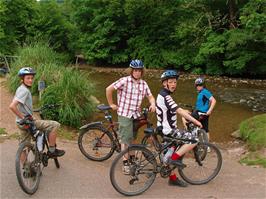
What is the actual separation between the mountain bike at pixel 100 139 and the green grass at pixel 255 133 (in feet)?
11.1

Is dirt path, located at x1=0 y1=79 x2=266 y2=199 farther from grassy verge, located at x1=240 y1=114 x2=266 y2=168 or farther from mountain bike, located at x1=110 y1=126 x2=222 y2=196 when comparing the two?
grassy verge, located at x1=240 y1=114 x2=266 y2=168

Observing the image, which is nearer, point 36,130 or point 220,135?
point 36,130

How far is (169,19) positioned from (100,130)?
2563 centimetres

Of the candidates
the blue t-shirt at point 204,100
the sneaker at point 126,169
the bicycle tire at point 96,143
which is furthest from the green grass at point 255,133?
the sneaker at point 126,169

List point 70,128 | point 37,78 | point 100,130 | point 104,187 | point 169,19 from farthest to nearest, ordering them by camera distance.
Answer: point 169,19 < point 37,78 < point 70,128 < point 100,130 < point 104,187

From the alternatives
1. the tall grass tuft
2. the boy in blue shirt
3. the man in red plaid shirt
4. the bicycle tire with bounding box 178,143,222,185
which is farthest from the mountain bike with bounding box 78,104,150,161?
the tall grass tuft

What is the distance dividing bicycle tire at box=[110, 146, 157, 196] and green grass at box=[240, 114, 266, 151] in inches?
144

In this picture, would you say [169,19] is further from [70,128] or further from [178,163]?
[178,163]

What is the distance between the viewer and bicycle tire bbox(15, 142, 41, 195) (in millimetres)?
4926

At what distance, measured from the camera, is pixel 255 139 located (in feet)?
28.7

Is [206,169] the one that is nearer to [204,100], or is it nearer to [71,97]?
[204,100]

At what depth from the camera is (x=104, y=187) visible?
5605 mm

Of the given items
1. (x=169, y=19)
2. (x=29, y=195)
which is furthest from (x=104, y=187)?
(x=169, y=19)

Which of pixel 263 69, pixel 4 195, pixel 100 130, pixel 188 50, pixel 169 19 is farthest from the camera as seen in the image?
pixel 169 19
